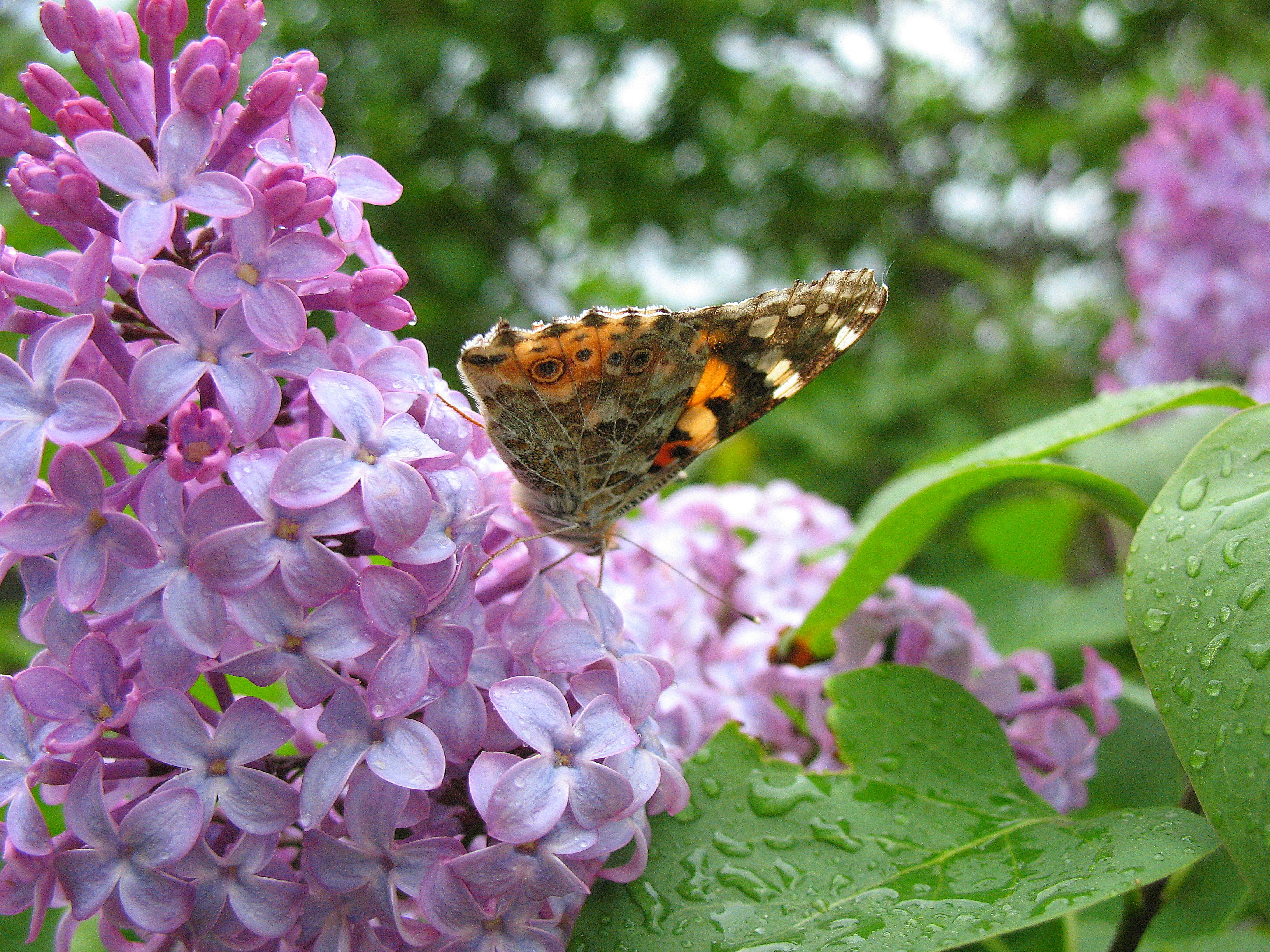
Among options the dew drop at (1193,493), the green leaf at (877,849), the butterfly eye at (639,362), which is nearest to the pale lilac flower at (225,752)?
the green leaf at (877,849)

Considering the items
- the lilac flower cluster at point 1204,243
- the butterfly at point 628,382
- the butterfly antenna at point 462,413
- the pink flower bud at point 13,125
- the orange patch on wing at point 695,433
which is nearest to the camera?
the pink flower bud at point 13,125

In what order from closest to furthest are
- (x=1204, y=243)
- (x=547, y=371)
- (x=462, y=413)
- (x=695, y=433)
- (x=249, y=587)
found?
(x=249, y=587), (x=462, y=413), (x=547, y=371), (x=695, y=433), (x=1204, y=243)

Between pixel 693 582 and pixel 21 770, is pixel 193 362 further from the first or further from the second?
pixel 693 582

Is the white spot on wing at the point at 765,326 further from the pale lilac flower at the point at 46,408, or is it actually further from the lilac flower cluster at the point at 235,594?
the pale lilac flower at the point at 46,408

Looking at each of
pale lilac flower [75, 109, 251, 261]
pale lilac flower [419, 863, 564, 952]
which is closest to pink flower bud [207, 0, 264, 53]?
pale lilac flower [75, 109, 251, 261]

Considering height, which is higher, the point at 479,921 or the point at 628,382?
the point at 628,382

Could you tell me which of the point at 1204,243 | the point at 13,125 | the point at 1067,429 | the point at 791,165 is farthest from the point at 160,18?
the point at 791,165

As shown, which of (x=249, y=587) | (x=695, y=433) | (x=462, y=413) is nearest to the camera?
(x=249, y=587)

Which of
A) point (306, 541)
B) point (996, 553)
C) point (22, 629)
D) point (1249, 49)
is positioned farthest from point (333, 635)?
point (1249, 49)
